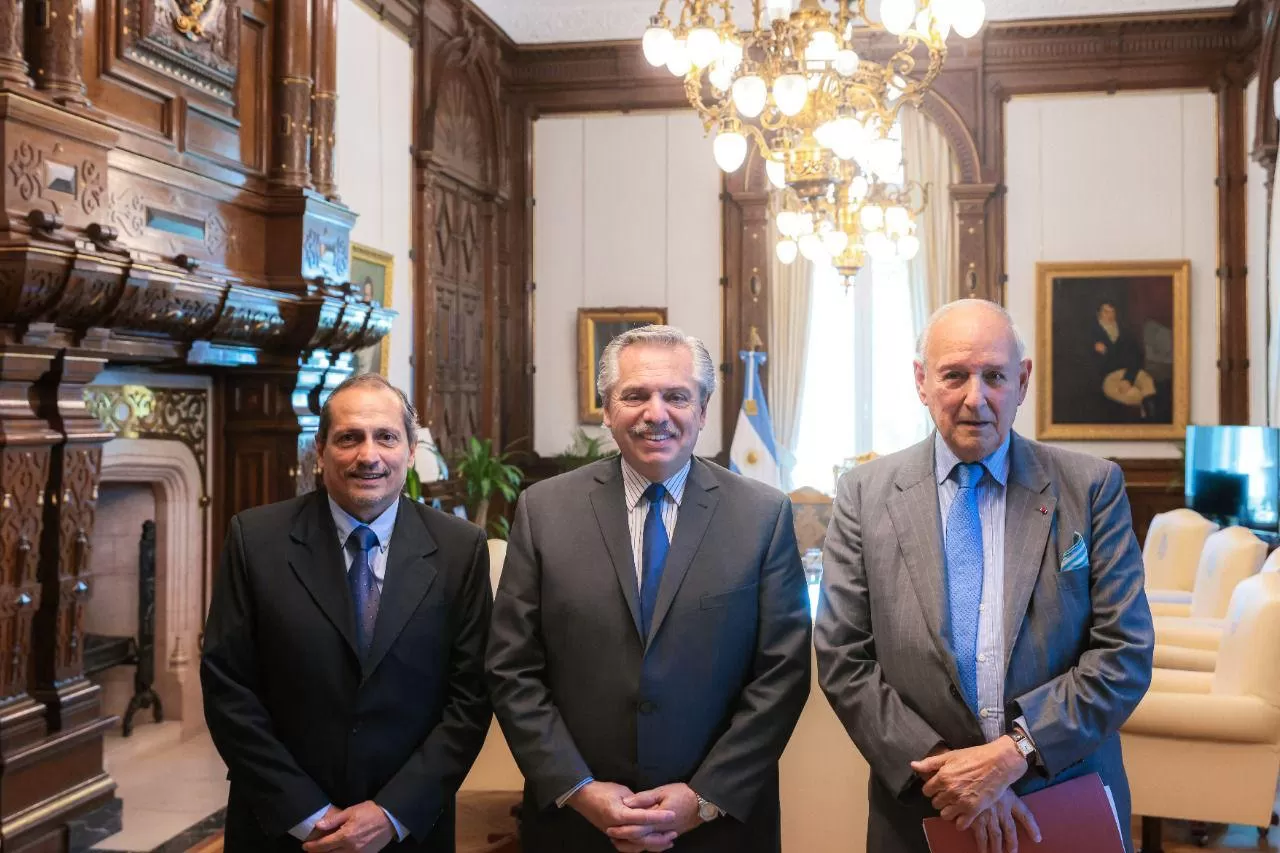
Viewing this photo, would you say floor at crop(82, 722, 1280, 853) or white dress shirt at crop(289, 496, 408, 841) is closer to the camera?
white dress shirt at crop(289, 496, 408, 841)

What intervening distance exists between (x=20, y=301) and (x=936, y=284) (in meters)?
7.36

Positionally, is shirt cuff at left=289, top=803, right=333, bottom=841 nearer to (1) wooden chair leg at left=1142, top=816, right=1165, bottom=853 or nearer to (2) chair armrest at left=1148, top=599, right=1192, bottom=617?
(1) wooden chair leg at left=1142, top=816, right=1165, bottom=853

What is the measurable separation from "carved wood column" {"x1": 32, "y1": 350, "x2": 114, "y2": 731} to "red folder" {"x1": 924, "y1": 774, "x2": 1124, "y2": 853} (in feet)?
10.6

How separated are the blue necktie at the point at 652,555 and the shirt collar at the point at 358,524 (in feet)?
1.76

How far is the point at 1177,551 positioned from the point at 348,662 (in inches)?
219

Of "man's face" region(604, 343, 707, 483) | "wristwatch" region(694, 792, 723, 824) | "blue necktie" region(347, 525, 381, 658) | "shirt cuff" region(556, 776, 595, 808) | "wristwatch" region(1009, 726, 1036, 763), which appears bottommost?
"wristwatch" region(694, 792, 723, 824)

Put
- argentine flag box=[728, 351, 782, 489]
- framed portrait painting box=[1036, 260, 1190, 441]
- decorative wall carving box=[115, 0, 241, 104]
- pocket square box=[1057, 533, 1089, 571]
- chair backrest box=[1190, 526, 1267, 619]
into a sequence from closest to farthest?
1. pocket square box=[1057, 533, 1089, 571]
2. decorative wall carving box=[115, 0, 241, 104]
3. chair backrest box=[1190, 526, 1267, 619]
4. argentine flag box=[728, 351, 782, 489]
5. framed portrait painting box=[1036, 260, 1190, 441]

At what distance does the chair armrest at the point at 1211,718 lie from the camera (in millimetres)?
3641

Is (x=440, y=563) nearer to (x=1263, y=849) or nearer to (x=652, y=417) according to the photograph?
(x=652, y=417)

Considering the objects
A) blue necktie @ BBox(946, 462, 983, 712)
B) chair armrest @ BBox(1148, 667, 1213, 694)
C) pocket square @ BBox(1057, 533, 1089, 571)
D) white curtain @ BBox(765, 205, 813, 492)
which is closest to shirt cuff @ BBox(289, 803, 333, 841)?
blue necktie @ BBox(946, 462, 983, 712)

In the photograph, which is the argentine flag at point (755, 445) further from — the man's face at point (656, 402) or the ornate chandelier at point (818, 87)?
the man's face at point (656, 402)

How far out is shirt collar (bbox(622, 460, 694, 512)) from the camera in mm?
2289

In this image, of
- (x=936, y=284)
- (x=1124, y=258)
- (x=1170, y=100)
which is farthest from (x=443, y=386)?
(x=1170, y=100)

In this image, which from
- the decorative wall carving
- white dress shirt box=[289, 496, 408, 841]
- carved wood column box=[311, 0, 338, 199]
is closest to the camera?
white dress shirt box=[289, 496, 408, 841]
